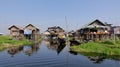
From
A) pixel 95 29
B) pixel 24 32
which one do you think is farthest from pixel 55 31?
pixel 95 29

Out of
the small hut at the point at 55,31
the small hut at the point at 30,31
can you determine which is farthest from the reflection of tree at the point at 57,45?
the small hut at the point at 55,31

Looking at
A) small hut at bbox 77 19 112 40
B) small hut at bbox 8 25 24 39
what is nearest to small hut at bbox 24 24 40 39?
small hut at bbox 8 25 24 39

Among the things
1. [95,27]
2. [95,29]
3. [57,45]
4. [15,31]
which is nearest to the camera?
[95,27]

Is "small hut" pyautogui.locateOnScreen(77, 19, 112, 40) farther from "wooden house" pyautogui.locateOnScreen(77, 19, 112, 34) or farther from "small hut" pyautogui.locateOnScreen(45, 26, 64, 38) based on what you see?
"small hut" pyautogui.locateOnScreen(45, 26, 64, 38)

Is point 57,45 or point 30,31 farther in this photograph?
point 30,31

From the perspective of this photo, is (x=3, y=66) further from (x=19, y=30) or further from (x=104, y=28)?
(x=19, y=30)

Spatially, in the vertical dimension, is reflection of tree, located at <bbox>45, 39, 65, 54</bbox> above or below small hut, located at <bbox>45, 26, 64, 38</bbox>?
below

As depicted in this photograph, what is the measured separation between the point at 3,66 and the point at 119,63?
13.2 metres

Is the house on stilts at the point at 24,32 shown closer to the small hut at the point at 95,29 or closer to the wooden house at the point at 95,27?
the small hut at the point at 95,29

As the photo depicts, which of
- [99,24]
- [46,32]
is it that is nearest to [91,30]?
[99,24]

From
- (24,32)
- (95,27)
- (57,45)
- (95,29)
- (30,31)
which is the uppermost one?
(95,27)

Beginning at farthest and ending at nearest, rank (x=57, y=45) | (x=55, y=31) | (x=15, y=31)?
(x=55, y=31), (x=15, y=31), (x=57, y=45)

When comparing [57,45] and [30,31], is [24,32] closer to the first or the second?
[30,31]

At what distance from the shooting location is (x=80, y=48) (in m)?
40.9
